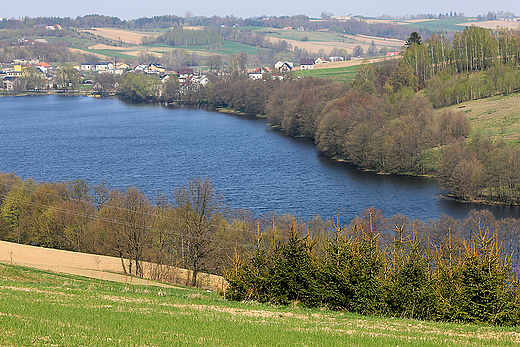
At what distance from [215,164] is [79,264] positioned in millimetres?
34645

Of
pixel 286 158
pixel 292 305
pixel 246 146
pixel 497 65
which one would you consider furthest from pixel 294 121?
pixel 292 305

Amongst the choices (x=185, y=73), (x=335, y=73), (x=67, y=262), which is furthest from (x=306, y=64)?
(x=67, y=262)

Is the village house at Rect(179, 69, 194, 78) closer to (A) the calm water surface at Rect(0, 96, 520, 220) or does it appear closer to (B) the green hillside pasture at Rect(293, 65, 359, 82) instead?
(B) the green hillside pasture at Rect(293, 65, 359, 82)

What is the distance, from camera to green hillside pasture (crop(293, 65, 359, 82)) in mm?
135175

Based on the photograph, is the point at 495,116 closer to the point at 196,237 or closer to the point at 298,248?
the point at 196,237

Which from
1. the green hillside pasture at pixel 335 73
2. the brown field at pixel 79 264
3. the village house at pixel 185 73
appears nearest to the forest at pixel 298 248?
the brown field at pixel 79 264

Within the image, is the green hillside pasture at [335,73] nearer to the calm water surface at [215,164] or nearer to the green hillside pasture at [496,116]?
the calm water surface at [215,164]

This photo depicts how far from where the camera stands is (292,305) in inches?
743

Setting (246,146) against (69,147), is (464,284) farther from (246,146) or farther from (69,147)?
(69,147)

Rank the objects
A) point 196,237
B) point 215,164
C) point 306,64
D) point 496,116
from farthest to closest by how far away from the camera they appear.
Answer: point 306,64 < point 496,116 < point 215,164 < point 196,237

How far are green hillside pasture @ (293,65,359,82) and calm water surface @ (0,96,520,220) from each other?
40.3 meters

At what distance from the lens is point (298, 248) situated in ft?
63.2

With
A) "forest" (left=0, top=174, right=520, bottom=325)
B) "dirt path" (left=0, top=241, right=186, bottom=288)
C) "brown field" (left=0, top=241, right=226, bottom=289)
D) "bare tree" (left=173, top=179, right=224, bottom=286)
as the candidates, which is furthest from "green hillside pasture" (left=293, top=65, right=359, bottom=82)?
"dirt path" (left=0, top=241, right=186, bottom=288)

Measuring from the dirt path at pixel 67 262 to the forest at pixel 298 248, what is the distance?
3.78 feet
